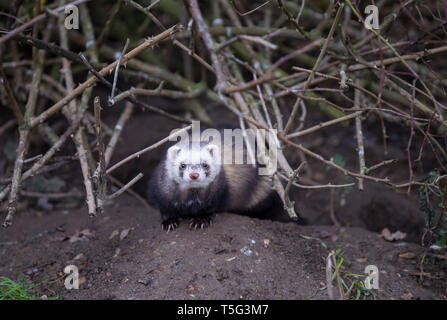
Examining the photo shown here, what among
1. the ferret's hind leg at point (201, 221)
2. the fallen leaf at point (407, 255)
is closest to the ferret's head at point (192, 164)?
the ferret's hind leg at point (201, 221)

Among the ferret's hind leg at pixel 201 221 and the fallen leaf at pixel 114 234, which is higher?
the ferret's hind leg at pixel 201 221

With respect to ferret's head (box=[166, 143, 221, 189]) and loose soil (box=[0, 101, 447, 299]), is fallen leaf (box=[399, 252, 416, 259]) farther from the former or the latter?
ferret's head (box=[166, 143, 221, 189])

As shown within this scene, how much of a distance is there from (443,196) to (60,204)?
4.41 meters

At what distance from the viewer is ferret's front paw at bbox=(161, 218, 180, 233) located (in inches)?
159

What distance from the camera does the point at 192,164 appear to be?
12.9ft

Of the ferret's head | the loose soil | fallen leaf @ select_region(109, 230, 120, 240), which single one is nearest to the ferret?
the ferret's head

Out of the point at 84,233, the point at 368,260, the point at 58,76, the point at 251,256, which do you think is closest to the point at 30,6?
the point at 58,76

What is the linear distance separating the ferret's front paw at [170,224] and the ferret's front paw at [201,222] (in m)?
0.15

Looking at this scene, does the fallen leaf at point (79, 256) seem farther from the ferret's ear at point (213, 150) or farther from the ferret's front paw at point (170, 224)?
the ferret's ear at point (213, 150)

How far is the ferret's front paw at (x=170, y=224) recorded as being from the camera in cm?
405

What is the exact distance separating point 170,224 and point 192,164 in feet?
1.99

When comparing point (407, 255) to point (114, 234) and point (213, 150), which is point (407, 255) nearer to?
point (213, 150)

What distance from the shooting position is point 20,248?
439 centimetres

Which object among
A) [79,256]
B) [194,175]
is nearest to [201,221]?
[194,175]
